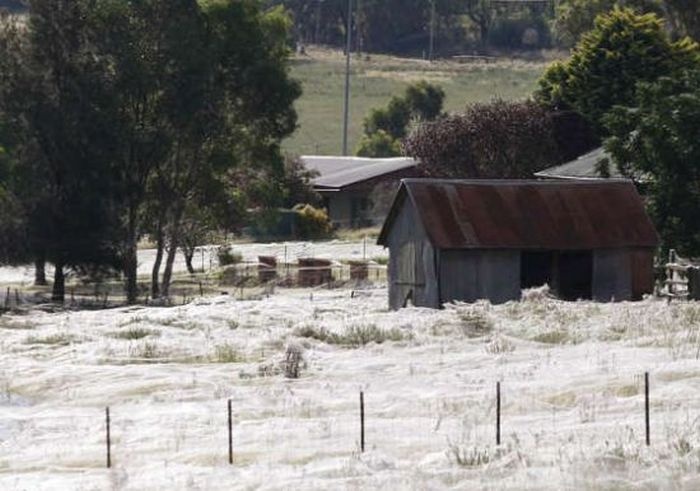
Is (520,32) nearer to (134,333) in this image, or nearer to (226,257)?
(226,257)

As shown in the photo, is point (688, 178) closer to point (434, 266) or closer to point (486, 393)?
point (434, 266)

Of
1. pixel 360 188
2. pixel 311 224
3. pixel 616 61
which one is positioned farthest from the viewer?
pixel 360 188

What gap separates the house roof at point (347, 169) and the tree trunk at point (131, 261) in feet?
77.8

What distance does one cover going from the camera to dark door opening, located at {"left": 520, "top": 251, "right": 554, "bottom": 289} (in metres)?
46.5

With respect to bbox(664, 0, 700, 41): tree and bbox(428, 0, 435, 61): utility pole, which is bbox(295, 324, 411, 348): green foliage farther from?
bbox(428, 0, 435, 61): utility pole

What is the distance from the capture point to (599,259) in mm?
45375

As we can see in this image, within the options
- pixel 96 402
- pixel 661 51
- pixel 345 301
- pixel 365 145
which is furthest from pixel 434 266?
pixel 365 145

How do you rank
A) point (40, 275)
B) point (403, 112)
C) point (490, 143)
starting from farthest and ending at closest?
point (403, 112) < point (490, 143) < point (40, 275)

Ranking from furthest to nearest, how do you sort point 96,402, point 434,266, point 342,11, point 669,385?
point 342,11 → point 434,266 → point 96,402 → point 669,385

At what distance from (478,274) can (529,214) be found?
215cm

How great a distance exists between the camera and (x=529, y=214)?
149ft

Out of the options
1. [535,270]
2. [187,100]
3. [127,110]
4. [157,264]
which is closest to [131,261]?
[157,264]

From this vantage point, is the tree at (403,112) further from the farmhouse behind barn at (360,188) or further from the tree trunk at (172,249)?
the tree trunk at (172,249)

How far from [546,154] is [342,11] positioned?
10295cm
